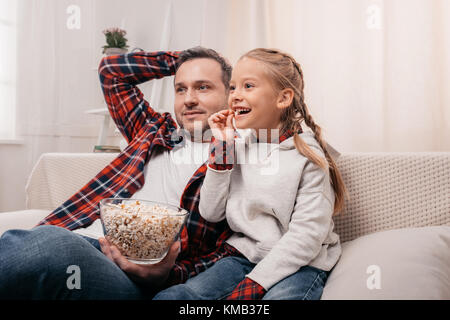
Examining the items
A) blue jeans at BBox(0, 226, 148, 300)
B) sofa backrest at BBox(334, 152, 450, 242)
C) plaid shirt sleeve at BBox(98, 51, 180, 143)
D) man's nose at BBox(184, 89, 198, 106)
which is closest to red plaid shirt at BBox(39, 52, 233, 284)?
plaid shirt sleeve at BBox(98, 51, 180, 143)

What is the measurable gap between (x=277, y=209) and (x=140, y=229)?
326mm

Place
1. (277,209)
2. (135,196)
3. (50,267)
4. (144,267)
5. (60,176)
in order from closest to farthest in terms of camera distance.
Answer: (50,267) < (144,267) < (277,209) < (135,196) < (60,176)

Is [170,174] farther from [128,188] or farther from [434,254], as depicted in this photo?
[434,254]

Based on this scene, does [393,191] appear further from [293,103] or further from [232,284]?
[232,284]

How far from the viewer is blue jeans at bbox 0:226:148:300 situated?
0.58 m

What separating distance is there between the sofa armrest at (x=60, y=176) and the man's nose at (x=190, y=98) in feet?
1.25

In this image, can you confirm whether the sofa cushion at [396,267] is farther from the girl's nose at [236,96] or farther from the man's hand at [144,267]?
the girl's nose at [236,96]

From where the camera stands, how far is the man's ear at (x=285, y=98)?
3.18 feet

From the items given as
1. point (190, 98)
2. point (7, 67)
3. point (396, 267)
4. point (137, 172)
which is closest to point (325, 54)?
point (190, 98)

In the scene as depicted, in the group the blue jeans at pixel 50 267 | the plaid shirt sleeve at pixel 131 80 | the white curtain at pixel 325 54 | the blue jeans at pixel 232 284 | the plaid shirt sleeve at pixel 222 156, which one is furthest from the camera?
the white curtain at pixel 325 54

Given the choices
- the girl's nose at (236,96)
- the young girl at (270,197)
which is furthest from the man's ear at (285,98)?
the girl's nose at (236,96)

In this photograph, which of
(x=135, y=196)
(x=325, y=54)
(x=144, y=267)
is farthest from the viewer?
(x=325, y=54)

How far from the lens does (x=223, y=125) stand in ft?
3.09

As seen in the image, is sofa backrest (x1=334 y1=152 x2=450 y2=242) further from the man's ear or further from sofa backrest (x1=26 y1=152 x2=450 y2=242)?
the man's ear
